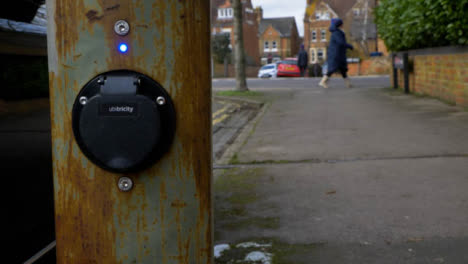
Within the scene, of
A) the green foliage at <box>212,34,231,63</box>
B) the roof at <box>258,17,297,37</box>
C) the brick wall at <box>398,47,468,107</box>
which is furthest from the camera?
the roof at <box>258,17,297,37</box>

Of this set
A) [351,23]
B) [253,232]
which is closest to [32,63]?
Answer: [253,232]

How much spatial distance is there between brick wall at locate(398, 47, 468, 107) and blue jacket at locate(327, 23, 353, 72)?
245 cm

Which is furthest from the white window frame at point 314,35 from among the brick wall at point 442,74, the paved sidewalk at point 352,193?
the paved sidewalk at point 352,193

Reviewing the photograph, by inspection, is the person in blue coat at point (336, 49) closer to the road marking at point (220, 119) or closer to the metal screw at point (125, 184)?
the road marking at point (220, 119)

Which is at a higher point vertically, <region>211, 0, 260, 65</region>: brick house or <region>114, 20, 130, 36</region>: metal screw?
<region>211, 0, 260, 65</region>: brick house

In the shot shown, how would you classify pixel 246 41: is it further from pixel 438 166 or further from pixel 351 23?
pixel 438 166

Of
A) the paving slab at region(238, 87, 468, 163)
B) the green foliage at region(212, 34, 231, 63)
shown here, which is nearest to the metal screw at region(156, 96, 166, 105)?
the paving slab at region(238, 87, 468, 163)

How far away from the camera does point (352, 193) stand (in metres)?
3.63

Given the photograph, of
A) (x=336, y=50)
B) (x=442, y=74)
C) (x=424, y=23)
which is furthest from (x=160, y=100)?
(x=336, y=50)

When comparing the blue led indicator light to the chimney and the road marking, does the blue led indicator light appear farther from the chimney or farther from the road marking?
the chimney

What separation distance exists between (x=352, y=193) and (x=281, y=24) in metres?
82.7

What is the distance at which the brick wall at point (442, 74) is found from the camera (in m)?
7.88

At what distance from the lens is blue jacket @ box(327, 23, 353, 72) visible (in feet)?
44.5

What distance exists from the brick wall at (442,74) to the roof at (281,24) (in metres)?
71.9
